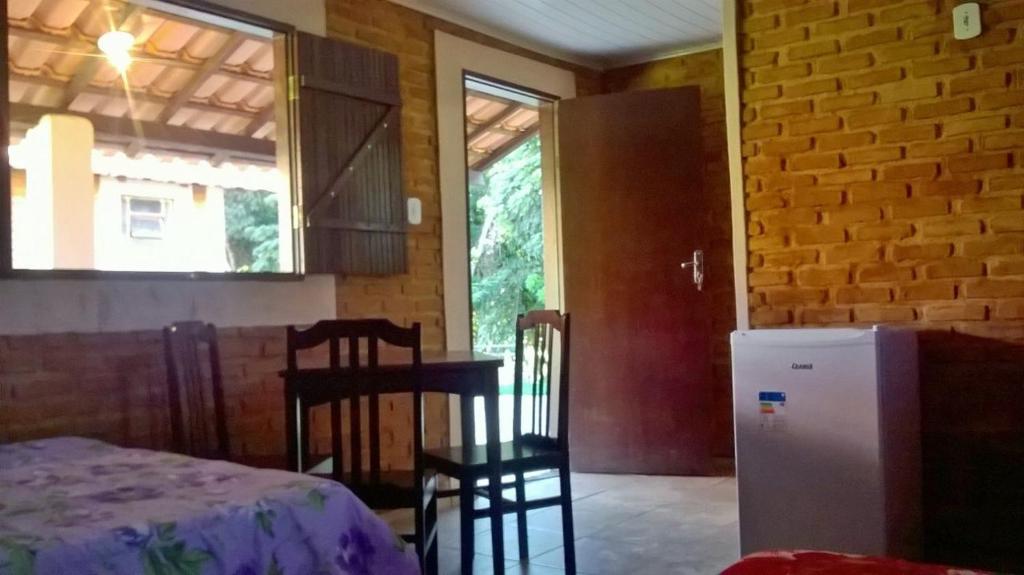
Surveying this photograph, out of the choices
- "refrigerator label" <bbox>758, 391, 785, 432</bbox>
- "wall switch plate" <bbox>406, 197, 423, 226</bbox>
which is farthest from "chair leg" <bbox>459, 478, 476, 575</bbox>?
"wall switch plate" <bbox>406, 197, 423, 226</bbox>

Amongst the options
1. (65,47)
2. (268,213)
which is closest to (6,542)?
(65,47)

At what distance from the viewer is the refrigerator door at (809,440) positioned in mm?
2643

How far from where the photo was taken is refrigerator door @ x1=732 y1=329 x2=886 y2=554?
2643 millimetres

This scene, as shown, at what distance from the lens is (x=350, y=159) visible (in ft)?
12.5

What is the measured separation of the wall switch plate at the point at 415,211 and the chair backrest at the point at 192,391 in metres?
1.24

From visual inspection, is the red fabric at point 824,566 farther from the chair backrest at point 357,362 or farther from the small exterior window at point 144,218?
the small exterior window at point 144,218

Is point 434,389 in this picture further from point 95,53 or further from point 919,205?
point 95,53

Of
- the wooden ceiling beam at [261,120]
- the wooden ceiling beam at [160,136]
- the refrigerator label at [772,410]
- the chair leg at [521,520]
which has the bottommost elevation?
the chair leg at [521,520]

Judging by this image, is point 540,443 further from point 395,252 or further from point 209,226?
point 209,226

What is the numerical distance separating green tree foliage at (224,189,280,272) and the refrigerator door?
3967mm

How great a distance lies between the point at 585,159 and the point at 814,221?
6.15 feet

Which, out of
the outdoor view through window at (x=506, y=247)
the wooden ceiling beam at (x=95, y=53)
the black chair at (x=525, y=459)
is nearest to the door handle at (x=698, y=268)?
the black chair at (x=525, y=459)

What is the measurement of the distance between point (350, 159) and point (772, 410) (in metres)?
2.09

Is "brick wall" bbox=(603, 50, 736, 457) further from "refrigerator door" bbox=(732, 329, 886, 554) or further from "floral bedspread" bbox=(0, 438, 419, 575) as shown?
"floral bedspread" bbox=(0, 438, 419, 575)
